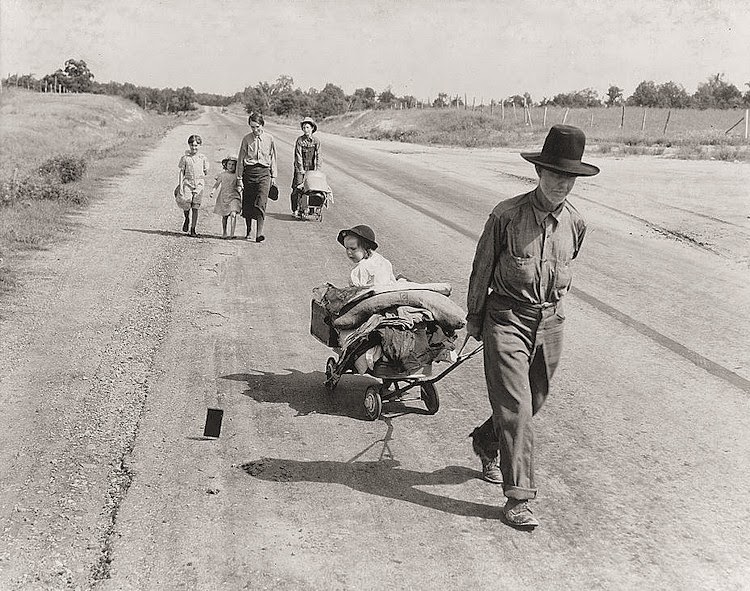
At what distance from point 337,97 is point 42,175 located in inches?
4384

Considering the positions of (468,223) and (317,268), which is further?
(468,223)

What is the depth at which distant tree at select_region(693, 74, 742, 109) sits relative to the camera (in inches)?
3093

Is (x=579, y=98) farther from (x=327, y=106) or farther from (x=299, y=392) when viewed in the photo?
(x=299, y=392)

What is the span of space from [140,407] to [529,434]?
3.02 meters

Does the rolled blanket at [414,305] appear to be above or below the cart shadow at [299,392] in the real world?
above

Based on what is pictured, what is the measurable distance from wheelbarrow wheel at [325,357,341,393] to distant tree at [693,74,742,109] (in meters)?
77.1

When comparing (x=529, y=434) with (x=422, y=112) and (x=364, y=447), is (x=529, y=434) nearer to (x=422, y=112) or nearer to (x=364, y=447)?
(x=364, y=447)

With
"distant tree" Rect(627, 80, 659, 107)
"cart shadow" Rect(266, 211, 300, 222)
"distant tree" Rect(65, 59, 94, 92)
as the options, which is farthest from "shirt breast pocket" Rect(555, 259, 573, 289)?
"distant tree" Rect(65, 59, 94, 92)

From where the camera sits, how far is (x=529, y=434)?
4.56 m

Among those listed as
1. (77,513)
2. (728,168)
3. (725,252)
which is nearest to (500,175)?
(728,168)

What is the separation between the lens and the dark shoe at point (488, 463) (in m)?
5.07

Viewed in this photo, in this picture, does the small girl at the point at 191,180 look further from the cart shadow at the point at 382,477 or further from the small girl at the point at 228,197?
the cart shadow at the point at 382,477

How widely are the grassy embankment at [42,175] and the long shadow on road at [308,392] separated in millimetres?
4375

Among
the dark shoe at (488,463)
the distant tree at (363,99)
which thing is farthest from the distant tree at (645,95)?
the dark shoe at (488,463)
